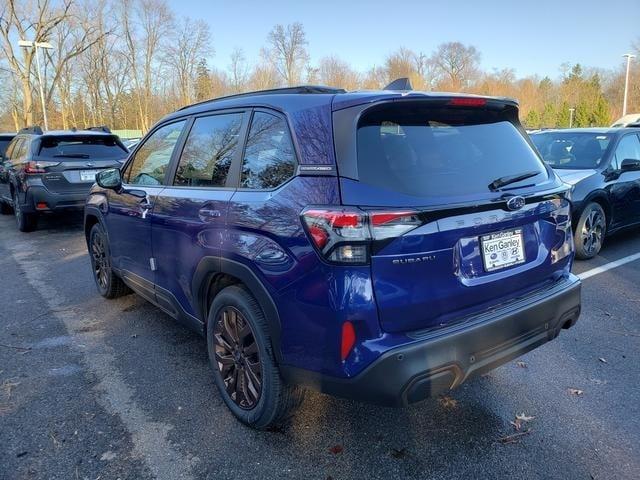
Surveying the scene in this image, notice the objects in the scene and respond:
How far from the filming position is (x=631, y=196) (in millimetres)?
6648

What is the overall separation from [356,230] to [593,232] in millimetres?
5160

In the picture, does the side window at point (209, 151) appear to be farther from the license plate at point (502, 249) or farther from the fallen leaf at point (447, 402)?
the fallen leaf at point (447, 402)

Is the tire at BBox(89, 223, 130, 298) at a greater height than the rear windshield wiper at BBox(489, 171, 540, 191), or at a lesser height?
lesser

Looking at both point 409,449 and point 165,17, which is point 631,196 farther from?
point 165,17

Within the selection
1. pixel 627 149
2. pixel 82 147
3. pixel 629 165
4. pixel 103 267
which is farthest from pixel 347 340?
pixel 82 147

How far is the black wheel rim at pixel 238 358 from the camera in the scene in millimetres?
2709

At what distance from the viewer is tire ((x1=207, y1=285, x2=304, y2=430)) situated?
2.57 m

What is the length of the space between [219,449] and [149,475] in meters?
0.36

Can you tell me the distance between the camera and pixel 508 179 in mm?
2656

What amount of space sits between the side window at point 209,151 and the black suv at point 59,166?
19.5ft

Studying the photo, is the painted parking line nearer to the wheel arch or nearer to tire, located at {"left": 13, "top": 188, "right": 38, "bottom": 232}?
the wheel arch

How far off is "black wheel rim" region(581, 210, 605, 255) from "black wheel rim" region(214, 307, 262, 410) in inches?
191

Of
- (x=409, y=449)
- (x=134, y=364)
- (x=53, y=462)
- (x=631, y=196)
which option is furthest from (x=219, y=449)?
(x=631, y=196)

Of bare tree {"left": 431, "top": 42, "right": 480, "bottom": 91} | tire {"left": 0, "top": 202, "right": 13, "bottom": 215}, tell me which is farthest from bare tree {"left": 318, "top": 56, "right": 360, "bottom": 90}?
tire {"left": 0, "top": 202, "right": 13, "bottom": 215}
